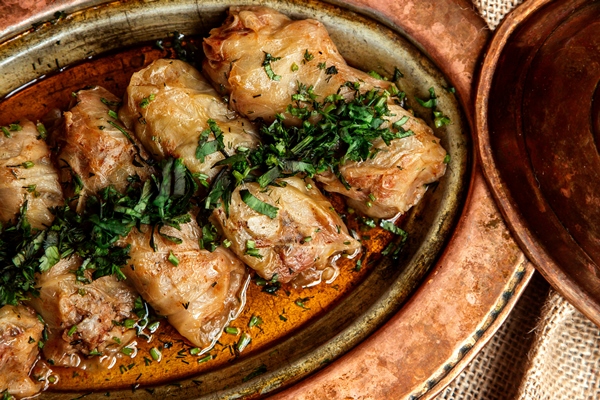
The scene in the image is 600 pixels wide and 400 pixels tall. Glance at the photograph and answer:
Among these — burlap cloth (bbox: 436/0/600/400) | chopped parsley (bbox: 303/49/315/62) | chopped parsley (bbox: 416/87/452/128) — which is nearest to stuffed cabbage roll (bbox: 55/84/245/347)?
chopped parsley (bbox: 303/49/315/62)

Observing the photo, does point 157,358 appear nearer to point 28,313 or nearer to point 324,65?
point 28,313

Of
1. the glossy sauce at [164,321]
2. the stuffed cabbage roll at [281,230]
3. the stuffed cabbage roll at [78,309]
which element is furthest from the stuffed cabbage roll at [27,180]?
the stuffed cabbage roll at [281,230]

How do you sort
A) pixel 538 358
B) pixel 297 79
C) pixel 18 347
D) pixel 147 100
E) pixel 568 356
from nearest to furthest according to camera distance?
pixel 18 347 → pixel 147 100 → pixel 297 79 → pixel 538 358 → pixel 568 356

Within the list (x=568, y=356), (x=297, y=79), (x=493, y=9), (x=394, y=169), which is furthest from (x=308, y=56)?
(x=568, y=356)

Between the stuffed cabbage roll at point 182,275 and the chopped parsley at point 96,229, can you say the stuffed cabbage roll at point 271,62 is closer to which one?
the chopped parsley at point 96,229

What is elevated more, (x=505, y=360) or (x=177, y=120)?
(x=177, y=120)

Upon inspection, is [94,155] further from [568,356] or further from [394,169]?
[568,356]
